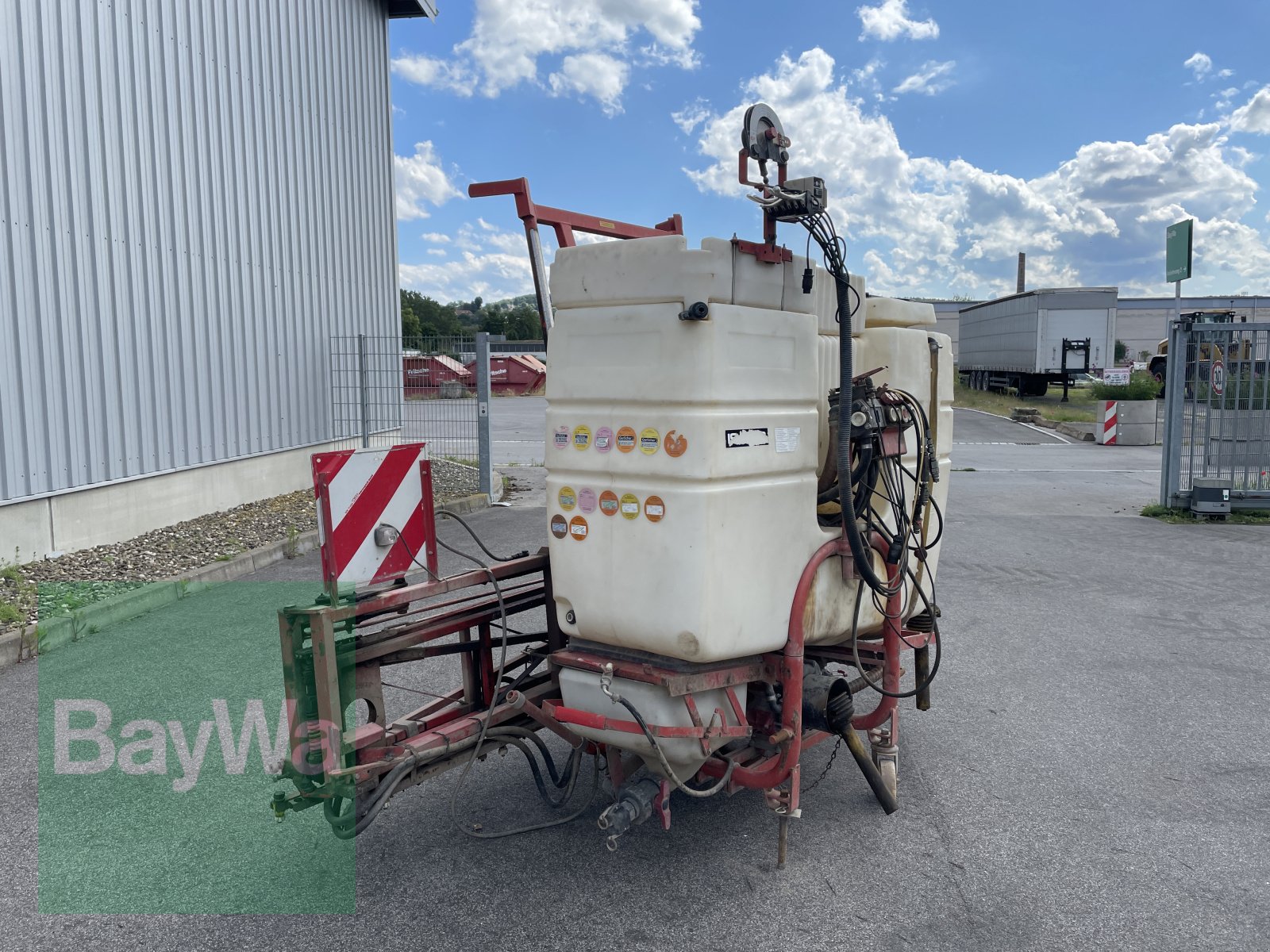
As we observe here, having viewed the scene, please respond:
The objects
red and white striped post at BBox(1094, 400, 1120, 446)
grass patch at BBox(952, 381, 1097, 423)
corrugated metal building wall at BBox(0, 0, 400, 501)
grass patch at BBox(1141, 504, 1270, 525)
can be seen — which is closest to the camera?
corrugated metal building wall at BBox(0, 0, 400, 501)

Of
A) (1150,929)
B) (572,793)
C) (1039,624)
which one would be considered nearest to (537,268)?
(572,793)

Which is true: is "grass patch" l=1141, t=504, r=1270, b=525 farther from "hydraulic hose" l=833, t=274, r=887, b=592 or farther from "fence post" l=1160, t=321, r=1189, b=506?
"hydraulic hose" l=833, t=274, r=887, b=592

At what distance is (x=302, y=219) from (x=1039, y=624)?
9.63 meters

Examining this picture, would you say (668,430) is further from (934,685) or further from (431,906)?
(934,685)

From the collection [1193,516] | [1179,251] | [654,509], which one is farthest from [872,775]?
[1179,251]

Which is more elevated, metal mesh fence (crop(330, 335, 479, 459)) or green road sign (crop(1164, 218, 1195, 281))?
green road sign (crop(1164, 218, 1195, 281))

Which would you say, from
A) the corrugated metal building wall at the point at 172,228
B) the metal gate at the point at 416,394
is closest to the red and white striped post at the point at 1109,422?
the metal gate at the point at 416,394

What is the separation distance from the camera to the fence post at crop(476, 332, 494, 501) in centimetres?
1161

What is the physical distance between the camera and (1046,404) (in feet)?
102

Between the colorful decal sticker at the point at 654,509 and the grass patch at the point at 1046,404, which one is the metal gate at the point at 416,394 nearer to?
the colorful decal sticker at the point at 654,509

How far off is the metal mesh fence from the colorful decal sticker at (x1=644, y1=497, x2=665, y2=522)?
8.90m

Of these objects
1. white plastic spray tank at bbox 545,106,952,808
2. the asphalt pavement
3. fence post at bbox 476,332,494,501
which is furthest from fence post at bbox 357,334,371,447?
white plastic spray tank at bbox 545,106,952,808

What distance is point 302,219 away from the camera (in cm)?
1166

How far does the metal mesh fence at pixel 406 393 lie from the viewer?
12.2 metres
